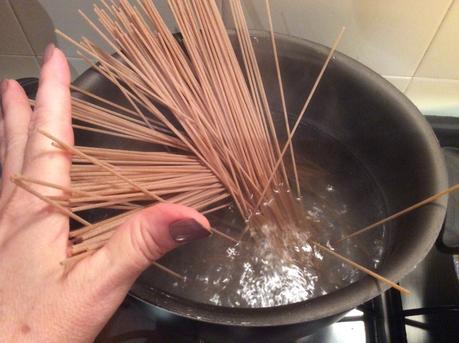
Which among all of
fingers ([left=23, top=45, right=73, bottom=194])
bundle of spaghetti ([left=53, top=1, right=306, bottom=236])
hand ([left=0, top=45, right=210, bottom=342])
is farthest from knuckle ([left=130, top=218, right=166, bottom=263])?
bundle of spaghetti ([left=53, top=1, right=306, bottom=236])

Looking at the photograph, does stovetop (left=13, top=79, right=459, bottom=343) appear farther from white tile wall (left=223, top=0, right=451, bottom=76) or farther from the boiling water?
white tile wall (left=223, top=0, right=451, bottom=76)

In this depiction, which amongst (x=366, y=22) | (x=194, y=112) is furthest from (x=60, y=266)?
(x=366, y=22)

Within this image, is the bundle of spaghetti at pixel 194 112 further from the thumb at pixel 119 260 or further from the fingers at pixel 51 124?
the thumb at pixel 119 260

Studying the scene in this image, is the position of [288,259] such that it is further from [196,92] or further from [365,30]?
[365,30]

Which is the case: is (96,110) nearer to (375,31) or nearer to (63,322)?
(63,322)

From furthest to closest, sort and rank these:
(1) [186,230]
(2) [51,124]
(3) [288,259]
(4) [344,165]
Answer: (4) [344,165] → (3) [288,259] → (2) [51,124] → (1) [186,230]

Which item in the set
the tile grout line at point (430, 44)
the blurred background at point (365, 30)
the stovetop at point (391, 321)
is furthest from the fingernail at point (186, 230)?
the tile grout line at point (430, 44)
